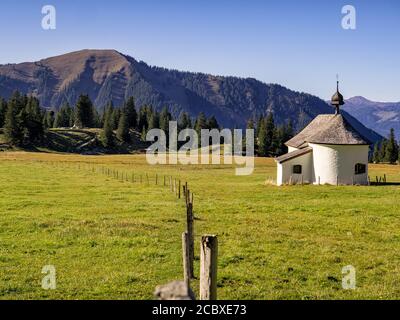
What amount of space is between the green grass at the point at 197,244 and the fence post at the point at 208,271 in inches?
125

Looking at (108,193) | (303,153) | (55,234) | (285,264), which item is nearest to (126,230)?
(55,234)

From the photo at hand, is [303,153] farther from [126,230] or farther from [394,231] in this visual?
[126,230]

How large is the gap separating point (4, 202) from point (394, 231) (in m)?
24.6

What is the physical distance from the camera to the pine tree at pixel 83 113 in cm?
15275

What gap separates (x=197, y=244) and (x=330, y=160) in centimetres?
3337

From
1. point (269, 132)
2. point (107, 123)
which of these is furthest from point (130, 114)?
point (269, 132)

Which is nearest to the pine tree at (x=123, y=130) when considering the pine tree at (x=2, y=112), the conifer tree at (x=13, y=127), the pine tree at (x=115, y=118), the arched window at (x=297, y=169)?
the pine tree at (x=115, y=118)

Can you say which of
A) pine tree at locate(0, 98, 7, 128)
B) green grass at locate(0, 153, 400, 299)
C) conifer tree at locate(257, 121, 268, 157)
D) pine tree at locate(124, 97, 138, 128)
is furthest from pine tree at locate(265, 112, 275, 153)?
green grass at locate(0, 153, 400, 299)

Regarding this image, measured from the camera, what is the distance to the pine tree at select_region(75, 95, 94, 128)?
153 m

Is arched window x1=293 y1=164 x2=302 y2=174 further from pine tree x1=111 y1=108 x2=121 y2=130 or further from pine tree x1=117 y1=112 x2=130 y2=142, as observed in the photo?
pine tree x1=111 y1=108 x2=121 y2=130

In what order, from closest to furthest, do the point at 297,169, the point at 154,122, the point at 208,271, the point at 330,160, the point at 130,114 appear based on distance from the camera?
1. the point at 208,271
2. the point at 330,160
3. the point at 297,169
4. the point at 154,122
5. the point at 130,114

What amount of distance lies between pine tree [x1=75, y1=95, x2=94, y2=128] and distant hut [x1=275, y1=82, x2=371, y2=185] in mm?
113537

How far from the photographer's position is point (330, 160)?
49906mm

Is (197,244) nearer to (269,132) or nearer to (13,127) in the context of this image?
(269,132)
